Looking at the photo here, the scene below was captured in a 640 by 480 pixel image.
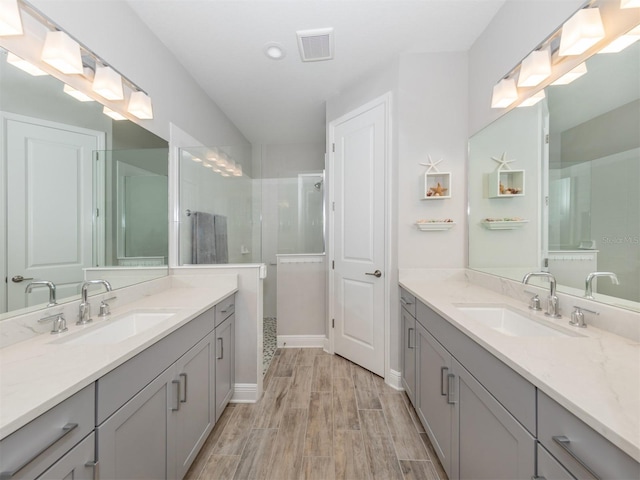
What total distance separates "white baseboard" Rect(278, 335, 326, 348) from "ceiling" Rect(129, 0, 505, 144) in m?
2.70

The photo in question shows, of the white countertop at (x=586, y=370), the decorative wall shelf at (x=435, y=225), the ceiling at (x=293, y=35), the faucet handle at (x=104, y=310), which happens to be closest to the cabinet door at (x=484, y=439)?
the white countertop at (x=586, y=370)

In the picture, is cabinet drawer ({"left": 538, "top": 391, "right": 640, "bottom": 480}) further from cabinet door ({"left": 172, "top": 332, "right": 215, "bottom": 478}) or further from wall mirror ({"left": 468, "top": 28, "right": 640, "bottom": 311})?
cabinet door ({"left": 172, "top": 332, "right": 215, "bottom": 478})

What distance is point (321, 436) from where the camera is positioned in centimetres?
170

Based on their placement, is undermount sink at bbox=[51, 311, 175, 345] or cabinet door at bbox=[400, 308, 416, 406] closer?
undermount sink at bbox=[51, 311, 175, 345]

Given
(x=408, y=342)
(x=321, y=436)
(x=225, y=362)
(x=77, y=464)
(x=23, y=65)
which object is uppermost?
(x=23, y=65)

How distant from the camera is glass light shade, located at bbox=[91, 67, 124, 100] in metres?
1.44

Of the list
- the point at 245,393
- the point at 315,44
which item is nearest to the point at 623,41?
the point at 315,44

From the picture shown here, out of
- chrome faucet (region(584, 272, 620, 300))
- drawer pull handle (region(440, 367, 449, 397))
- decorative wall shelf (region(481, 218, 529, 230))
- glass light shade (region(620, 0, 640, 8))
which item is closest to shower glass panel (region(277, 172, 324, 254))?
decorative wall shelf (region(481, 218, 529, 230))

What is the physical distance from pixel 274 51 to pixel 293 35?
0.22 m

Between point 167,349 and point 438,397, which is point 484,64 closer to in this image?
point 438,397

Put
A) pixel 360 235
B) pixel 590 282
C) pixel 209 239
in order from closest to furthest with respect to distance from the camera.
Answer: pixel 590 282, pixel 209 239, pixel 360 235

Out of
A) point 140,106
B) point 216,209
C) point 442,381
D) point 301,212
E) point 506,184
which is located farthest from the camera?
point 301,212

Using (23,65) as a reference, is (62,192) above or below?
below

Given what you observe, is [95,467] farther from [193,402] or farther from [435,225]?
[435,225]
